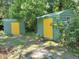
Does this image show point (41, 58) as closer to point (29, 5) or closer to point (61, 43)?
point (61, 43)

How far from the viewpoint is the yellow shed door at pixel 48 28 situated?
16.9 metres

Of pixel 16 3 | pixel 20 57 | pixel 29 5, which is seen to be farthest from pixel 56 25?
pixel 16 3

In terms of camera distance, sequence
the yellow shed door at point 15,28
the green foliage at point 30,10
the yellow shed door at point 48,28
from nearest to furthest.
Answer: the yellow shed door at point 48,28, the yellow shed door at point 15,28, the green foliage at point 30,10

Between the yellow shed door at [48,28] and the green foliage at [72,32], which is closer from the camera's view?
the green foliage at [72,32]

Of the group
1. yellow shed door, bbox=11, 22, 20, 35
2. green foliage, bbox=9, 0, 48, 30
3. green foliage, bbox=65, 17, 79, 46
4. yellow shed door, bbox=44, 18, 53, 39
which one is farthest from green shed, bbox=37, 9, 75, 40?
green foliage, bbox=9, 0, 48, 30

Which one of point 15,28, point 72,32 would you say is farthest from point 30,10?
point 72,32

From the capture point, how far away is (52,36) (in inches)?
655

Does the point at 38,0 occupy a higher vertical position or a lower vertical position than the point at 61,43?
higher

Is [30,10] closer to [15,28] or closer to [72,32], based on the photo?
[15,28]

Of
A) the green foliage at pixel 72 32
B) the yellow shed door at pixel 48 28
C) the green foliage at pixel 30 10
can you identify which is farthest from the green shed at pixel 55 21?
the green foliage at pixel 30 10

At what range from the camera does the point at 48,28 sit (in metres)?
17.8

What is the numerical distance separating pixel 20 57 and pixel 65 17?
604cm

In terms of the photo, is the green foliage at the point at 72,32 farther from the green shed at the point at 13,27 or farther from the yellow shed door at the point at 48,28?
the green shed at the point at 13,27

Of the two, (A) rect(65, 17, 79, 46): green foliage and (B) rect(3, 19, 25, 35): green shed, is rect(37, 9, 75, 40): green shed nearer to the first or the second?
(A) rect(65, 17, 79, 46): green foliage
